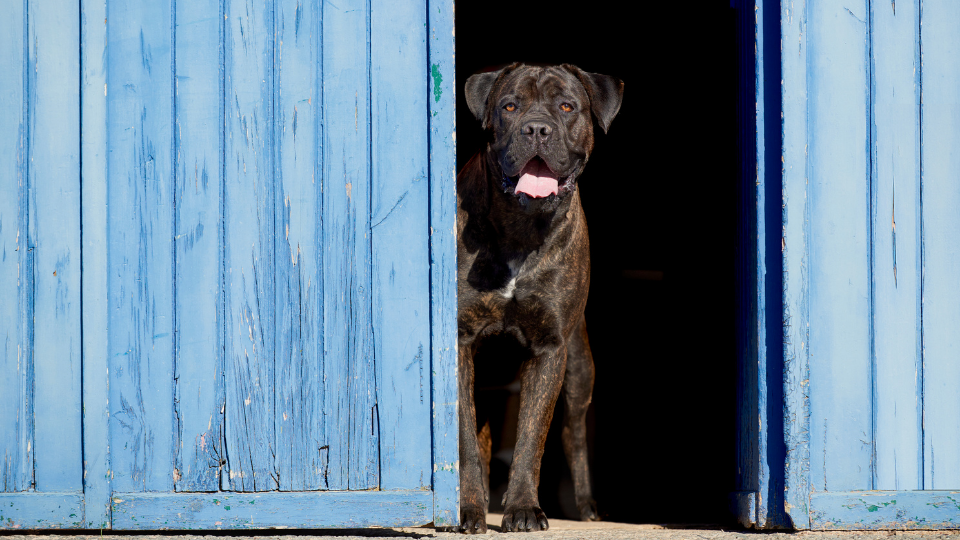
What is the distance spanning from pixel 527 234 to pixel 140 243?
1.56m

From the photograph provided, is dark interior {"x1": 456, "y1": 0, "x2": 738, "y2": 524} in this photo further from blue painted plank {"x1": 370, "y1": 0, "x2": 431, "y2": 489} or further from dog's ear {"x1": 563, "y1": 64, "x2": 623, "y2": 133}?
blue painted plank {"x1": 370, "y1": 0, "x2": 431, "y2": 489}

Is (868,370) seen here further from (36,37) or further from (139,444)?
(36,37)

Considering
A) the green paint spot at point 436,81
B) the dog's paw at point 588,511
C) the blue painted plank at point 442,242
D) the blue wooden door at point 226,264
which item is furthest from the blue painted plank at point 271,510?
the dog's paw at point 588,511

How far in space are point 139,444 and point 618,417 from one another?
3738 mm

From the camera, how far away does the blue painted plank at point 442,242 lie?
3.44 metres

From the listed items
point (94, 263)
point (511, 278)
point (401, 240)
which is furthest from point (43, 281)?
point (511, 278)

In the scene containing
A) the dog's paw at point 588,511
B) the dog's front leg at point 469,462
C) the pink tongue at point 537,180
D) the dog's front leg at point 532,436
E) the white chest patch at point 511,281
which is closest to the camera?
the dog's front leg at point 469,462

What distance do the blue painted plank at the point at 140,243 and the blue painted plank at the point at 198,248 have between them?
35mm

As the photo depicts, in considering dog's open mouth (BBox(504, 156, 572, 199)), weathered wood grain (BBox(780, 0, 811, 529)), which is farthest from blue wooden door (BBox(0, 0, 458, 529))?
weathered wood grain (BBox(780, 0, 811, 529))

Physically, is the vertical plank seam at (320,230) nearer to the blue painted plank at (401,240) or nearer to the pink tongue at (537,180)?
the blue painted plank at (401,240)

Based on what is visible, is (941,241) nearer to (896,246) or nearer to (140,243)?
(896,246)

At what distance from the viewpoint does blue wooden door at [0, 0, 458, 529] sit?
11.1 ft

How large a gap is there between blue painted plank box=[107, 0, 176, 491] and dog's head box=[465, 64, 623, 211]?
4.51 feet

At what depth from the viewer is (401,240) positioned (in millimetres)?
3459
